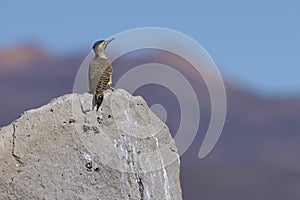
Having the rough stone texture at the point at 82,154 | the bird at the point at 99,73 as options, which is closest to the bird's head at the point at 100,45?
the bird at the point at 99,73

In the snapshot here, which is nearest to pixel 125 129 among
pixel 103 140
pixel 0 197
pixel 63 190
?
pixel 103 140

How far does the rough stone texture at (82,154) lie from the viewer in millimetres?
8672

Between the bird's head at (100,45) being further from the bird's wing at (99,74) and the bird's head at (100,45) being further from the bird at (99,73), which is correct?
the bird's wing at (99,74)

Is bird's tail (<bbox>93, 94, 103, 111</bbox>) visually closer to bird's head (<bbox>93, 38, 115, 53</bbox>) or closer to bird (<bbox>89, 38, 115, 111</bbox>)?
bird (<bbox>89, 38, 115, 111</bbox>)

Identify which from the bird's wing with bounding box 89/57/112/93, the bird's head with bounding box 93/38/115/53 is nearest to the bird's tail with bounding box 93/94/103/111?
the bird's wing with bounding box 89/57/112/93

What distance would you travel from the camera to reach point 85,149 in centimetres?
879

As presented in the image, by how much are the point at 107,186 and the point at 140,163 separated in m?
0.50

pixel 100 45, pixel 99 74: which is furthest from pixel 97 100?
pixel 100 45

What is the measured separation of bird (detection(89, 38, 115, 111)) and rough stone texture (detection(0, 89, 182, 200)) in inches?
3.8

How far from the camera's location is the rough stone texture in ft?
28.5

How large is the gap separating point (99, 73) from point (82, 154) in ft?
3.83

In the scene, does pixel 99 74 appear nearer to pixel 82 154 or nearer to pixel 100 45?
pixel 100 45

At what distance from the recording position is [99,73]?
30.9 feet

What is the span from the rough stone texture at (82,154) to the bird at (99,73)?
0.32ft
